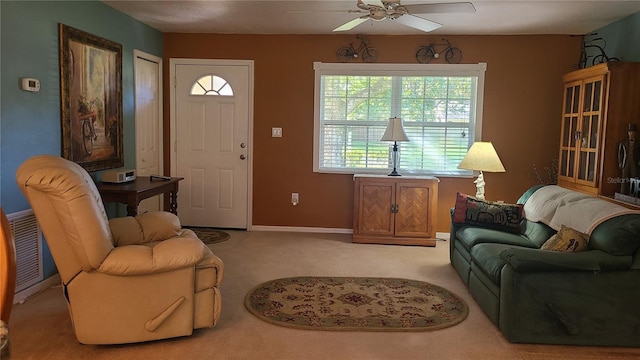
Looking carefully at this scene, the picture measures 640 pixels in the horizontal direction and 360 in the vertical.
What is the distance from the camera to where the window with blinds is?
5477 mm

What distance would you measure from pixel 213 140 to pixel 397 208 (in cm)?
226

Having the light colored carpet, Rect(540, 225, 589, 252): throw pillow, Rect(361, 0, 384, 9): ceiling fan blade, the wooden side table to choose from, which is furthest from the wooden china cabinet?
the wooden side table

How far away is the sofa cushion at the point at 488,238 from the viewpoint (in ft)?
12.1

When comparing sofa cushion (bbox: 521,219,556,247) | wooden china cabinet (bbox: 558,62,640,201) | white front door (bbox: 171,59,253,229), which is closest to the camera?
sofa cushion (bbox: 521,219,556,247)

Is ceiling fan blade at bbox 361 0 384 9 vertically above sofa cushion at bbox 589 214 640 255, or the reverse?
ceiling fan blade at bbox 361 0 384 9

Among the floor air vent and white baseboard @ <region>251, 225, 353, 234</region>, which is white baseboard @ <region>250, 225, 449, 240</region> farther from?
the floor air vent

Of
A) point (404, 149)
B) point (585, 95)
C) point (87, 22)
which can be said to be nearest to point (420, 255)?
point (404, 149)

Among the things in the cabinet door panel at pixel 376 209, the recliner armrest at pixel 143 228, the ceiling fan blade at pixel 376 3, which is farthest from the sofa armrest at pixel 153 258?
the cabinet door panel at pixel 376 209

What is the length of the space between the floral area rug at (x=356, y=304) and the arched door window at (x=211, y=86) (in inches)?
104

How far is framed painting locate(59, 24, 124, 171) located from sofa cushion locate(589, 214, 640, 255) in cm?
381

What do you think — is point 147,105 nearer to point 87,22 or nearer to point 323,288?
point 87,22

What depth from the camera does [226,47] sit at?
221 inches

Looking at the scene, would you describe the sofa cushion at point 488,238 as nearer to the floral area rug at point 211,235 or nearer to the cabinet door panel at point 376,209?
the cabinet door panel at point 376,209

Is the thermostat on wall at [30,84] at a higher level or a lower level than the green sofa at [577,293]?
higher
